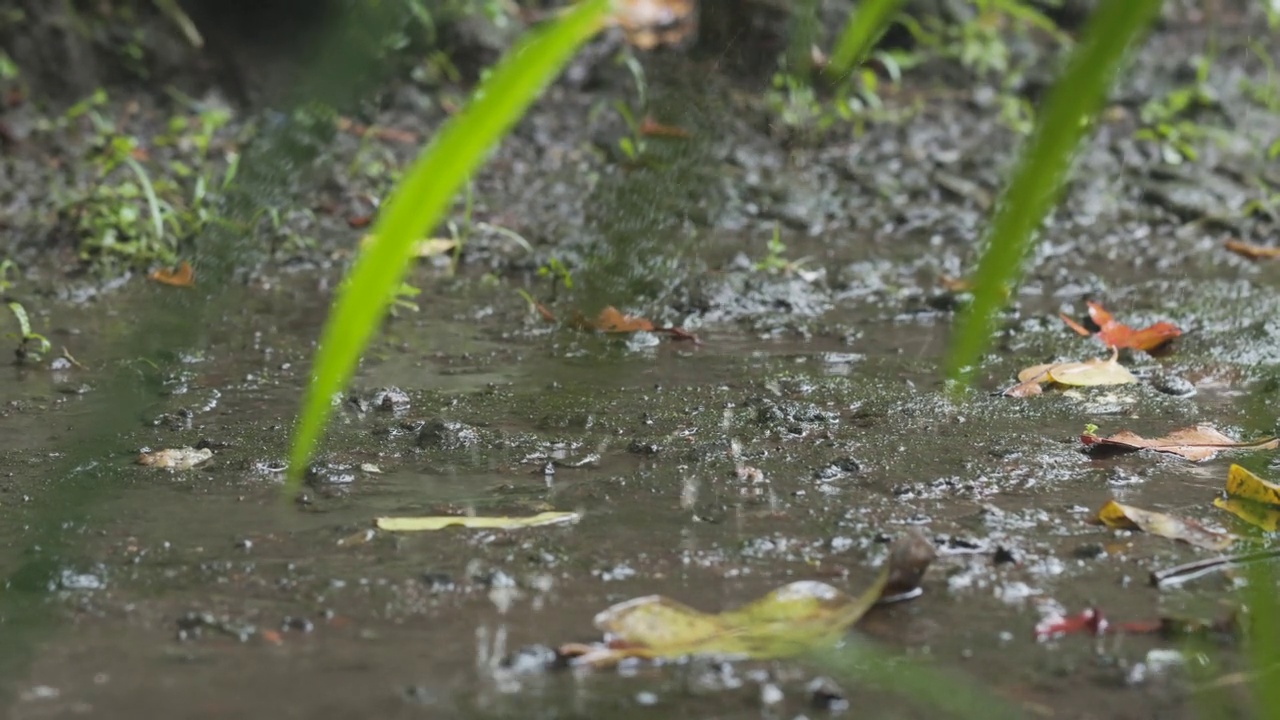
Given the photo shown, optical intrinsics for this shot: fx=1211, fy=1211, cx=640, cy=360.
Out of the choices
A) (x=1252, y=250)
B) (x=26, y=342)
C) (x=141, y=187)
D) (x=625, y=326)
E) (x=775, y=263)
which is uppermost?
(x=141, y=187)

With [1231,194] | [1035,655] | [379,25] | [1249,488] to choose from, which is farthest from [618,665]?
[1231,194]

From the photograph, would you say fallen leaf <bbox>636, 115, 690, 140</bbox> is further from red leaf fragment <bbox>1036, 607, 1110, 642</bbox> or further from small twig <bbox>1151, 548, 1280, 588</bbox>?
small twig <bbox>1151, 548, 1280, 588</bbox>

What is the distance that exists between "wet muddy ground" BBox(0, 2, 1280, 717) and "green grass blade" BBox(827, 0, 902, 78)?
6cm

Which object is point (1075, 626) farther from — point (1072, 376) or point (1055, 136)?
point (1072, 376)

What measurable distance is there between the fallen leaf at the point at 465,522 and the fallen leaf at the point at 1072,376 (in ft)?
3.29

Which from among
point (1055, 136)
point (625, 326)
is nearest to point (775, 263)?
point (625, 326)

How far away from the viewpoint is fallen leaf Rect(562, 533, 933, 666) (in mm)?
1155

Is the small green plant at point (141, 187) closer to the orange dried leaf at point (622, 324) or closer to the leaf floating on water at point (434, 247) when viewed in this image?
the leaf floating on water at point (434, 247)

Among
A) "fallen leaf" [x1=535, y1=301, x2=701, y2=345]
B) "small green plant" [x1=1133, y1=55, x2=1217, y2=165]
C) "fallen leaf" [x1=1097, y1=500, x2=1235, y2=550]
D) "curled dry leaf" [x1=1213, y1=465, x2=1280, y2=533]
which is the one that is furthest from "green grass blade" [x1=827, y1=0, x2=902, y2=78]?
"small green plant" [x1=1133, y1=55, x2=1217, y2=165]

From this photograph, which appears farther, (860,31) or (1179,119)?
(1179,119)

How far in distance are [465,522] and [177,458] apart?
55 centimetres

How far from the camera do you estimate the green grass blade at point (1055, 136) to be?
0.38m

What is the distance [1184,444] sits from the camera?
1.83 meters

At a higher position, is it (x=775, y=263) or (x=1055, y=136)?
(x=775, y=263)
